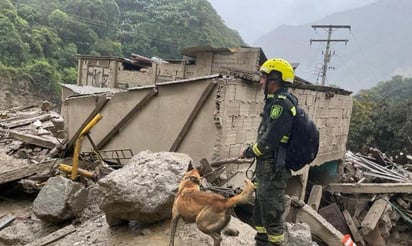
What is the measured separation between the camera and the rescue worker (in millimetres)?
3789

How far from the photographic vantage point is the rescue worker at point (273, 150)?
12.4 feet

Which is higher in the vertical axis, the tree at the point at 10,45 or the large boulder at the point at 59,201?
the tree at the point at 10,45

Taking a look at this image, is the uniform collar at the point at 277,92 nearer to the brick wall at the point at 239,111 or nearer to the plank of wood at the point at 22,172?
the brick wall at the point at 239,111

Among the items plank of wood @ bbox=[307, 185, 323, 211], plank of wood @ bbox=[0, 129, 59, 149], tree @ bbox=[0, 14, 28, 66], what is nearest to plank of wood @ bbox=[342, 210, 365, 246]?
plank of wood @ bbox=[307, 185, 323, 211]

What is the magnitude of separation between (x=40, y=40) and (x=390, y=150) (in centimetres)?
2996

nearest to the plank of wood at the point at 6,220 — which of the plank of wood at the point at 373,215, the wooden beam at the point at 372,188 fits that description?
the plank of wood at the point at 373,215

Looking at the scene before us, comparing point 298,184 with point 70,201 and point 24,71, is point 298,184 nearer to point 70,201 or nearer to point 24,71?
point 70,201

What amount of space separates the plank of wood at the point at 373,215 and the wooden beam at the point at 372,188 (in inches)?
12.1

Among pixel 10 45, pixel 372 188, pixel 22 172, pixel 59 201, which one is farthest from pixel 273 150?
pixel 10 45

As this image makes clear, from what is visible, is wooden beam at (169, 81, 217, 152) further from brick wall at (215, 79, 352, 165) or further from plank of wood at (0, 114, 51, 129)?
plank of wood at (0, 114, 51, 129)

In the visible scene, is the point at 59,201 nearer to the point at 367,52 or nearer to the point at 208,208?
the point at 208,208

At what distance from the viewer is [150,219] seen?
16.2 ft

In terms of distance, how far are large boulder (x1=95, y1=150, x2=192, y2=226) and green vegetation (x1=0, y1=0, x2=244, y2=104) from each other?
2949 centimetres

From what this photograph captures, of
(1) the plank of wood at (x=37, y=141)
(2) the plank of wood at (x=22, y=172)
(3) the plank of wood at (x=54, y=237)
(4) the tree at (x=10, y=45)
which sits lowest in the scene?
(3) the plank of wood at (x=54, y=237)
